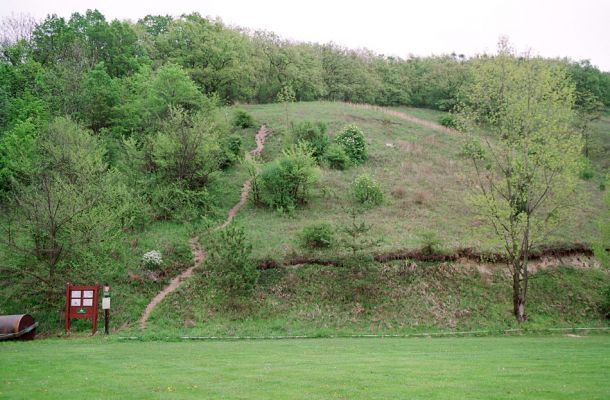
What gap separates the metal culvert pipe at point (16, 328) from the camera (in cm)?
2480

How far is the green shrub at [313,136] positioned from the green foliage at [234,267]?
20.4 meters

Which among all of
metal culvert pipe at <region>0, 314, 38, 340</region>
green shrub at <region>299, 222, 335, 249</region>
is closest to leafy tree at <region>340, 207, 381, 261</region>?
green shrub at <region>299, 222, 335, 249</region>

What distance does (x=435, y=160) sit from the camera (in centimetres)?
5484

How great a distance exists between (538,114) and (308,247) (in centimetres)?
1561

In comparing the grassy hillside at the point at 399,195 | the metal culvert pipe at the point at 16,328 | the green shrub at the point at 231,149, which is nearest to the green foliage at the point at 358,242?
the grassy hillside at the point at 399,195

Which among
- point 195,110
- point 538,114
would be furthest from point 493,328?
point 195,110

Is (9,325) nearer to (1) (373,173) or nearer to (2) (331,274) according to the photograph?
(2) (331,274)

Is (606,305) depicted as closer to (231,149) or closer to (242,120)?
(231,149)

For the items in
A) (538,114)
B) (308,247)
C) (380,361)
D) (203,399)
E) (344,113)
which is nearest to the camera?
(203,399)

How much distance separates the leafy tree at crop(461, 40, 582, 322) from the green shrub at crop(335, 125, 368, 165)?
2179cm

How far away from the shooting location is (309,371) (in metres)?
14.8

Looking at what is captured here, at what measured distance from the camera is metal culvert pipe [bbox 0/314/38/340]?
81.4 ft

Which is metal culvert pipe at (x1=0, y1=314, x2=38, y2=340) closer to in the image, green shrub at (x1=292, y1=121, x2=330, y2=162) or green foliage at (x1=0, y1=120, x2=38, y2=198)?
green foliage at (x1=0, y1=120, x2=38, y2=198)

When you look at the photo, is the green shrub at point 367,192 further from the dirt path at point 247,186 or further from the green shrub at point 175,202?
the green shrub at point 175,202
